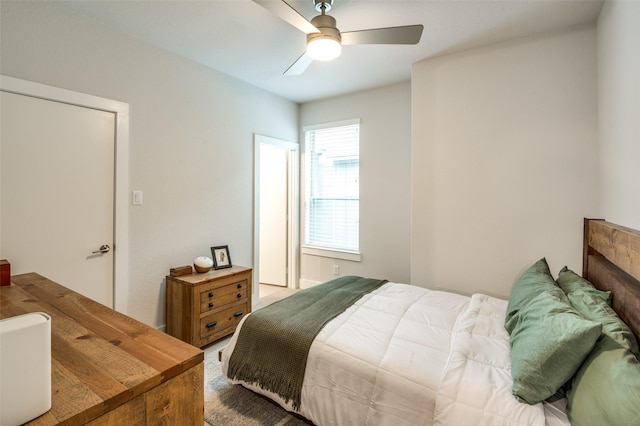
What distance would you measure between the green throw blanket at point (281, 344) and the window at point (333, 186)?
1.91 m

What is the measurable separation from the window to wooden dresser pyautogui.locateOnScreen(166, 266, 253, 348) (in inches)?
60.6

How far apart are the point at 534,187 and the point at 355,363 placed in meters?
2.13

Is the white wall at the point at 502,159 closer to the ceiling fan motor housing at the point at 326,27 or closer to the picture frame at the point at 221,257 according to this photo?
the ceiling fan motor housing at the point at 326,27

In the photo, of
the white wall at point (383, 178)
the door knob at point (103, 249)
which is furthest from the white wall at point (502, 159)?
the door knob at point (103, 249)

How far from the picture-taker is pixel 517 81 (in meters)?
2.54

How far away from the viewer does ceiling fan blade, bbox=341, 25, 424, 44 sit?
6.14 ft

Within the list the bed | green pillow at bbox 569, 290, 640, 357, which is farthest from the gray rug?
green pillow at bbox 569, 290, 640, 357

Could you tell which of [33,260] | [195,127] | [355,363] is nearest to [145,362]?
[355,363]

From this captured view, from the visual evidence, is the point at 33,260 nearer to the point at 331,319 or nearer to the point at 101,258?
the point at 101,258

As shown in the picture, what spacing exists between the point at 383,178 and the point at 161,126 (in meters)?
2.47

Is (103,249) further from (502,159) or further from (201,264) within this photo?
(502,159)

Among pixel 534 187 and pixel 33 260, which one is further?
pixel 534 187

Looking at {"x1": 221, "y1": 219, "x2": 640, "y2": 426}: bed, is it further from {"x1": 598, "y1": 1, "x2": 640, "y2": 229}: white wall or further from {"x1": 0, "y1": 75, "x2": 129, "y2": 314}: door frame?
{"x1": 0, "y1": 75, "x2": 129, "y2": 314}: door frame

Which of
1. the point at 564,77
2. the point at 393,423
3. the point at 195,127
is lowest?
the point at 393,423
